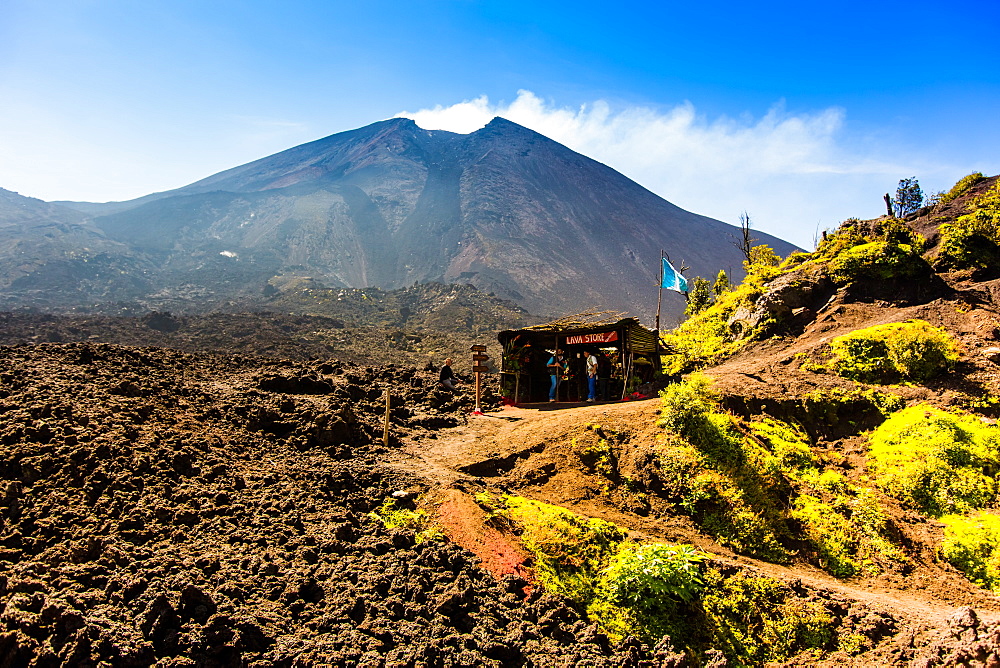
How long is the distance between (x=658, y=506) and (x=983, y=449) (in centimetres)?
458

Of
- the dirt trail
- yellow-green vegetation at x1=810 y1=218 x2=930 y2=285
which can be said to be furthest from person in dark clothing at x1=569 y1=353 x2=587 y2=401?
yellow-green vegetation at x1=810 y1=218 x2=930 y2=285

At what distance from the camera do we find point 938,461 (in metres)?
8.02

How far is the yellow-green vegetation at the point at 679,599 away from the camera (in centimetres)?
586

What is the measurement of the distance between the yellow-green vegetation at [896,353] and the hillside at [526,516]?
0.04 m

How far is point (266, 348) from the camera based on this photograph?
Answer: 3125 cm

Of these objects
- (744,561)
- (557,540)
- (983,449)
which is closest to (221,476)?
(557,540)

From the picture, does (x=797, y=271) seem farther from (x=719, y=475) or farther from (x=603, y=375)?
(x=719, y=475)

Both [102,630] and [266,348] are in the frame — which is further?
[266,348]

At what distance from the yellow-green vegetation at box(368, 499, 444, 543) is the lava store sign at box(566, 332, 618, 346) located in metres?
8.22

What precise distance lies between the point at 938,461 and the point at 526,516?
579 cm

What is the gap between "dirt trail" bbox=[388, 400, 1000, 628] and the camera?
635cm

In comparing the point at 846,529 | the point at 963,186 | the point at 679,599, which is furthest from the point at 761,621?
the point at 963,186

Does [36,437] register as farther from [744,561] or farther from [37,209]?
[37,209]

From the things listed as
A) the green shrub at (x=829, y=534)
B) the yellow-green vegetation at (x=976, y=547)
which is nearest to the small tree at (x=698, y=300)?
the green shrub at (x=829, y=534)
